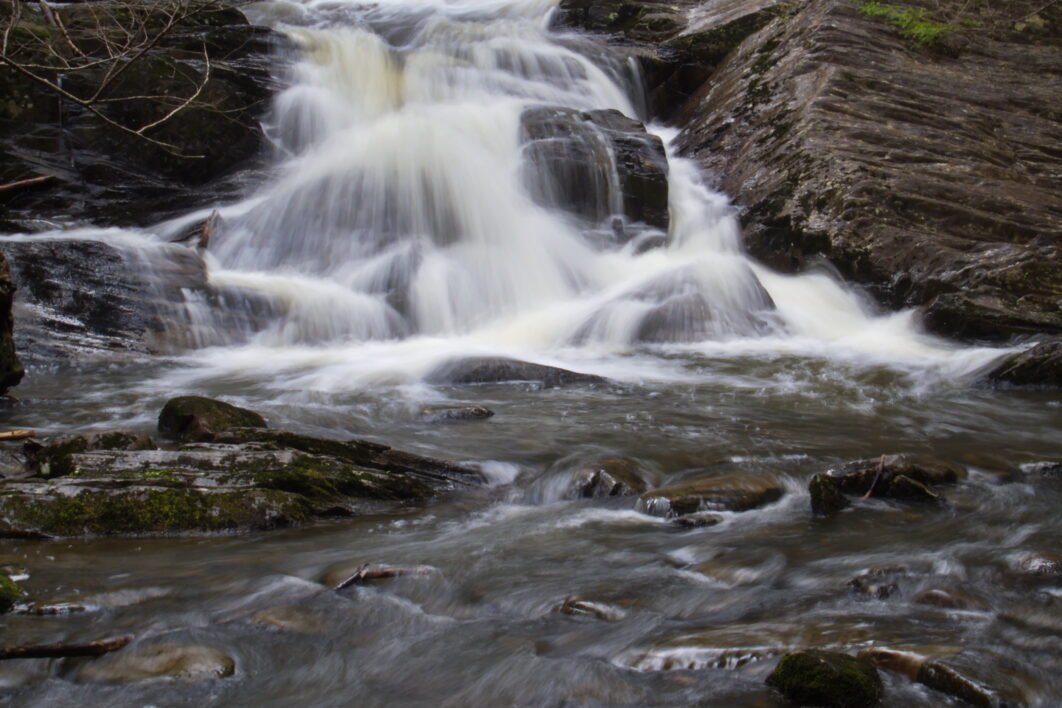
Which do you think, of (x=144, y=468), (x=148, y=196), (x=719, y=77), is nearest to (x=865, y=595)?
(x=144, y=468)

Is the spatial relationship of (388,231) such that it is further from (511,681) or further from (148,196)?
(511,681)

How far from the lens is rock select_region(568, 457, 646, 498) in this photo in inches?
186

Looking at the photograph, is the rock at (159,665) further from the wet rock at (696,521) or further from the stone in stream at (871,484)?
the stone in stream at (871,484)

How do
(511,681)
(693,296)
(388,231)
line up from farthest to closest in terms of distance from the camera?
(388,231), (693,296), (511,681)

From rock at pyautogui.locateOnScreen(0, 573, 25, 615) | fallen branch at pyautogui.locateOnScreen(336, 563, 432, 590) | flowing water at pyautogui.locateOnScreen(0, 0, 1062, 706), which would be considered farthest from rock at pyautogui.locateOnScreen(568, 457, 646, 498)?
rock at pyautogui.locateOnScreen(0, 573, 25, 615)

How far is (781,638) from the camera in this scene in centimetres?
281

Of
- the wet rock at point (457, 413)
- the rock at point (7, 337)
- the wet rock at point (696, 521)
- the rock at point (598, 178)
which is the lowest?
the wet rock at point (696, 521)

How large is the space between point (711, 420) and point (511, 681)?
4112mm

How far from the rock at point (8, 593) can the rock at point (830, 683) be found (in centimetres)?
266

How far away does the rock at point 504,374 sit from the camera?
780cm

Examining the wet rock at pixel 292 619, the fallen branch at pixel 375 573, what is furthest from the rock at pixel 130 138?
the wet rock at pixel 292 619

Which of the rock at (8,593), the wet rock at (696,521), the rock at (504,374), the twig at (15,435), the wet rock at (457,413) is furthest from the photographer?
the rock at (504,374)

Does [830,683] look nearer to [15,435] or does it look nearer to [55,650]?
[55,650]

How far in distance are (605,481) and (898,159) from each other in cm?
837
